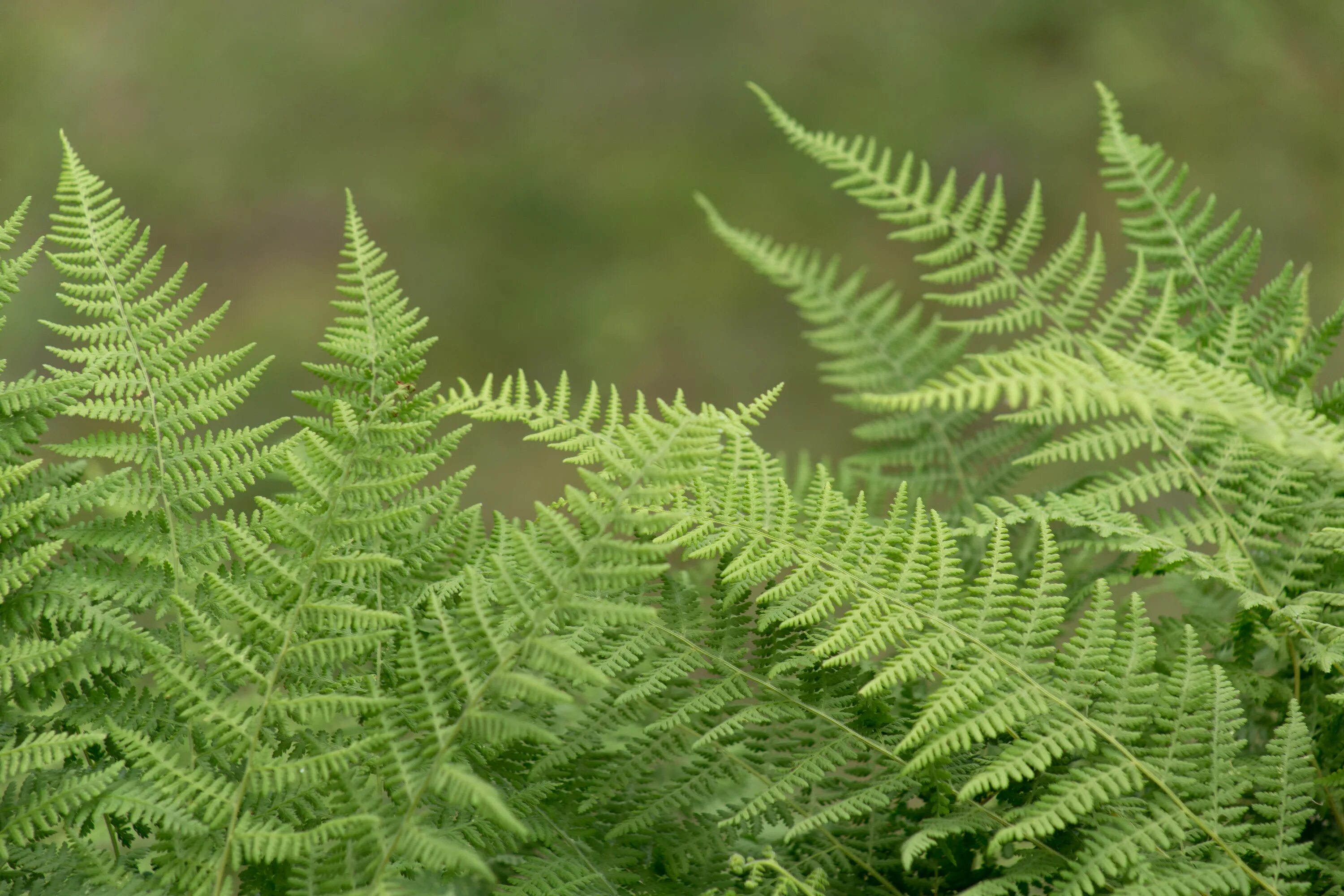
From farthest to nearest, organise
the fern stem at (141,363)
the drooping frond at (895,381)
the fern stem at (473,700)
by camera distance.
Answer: the drooping frond at (895,381), the fern stem at (141,363), the fern stem at (473,700)

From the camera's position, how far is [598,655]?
1.74 feet

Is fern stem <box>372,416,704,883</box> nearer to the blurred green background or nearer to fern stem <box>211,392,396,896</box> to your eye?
fern stem <box>211,392,396,896</box>

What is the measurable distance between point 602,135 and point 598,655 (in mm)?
2303

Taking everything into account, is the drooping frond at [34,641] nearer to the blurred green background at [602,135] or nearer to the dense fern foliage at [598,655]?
the dense fern foliage at [598,655]

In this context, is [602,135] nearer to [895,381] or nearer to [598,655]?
[895,381]

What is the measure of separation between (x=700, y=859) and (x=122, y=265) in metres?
0.46

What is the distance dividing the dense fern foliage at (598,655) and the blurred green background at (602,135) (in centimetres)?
174

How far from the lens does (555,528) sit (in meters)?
0.43

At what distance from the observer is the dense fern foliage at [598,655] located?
1.42 feet

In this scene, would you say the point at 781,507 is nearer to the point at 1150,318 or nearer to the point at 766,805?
the point at 766,805

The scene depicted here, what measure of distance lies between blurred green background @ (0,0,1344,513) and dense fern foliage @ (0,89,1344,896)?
1741mm

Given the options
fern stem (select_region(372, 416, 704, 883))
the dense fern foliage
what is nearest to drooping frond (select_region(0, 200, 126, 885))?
the dense fern foliage

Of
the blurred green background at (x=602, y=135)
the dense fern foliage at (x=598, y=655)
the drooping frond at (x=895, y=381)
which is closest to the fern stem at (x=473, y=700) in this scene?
the dense fern foliage at (x=598, y=655)

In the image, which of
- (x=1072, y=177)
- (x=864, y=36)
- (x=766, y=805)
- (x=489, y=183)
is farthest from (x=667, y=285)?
(x=766, y=805)
